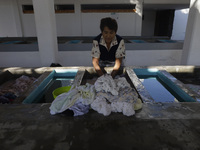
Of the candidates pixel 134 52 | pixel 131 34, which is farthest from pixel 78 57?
pixel 131 34

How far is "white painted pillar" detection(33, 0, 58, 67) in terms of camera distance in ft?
11.9

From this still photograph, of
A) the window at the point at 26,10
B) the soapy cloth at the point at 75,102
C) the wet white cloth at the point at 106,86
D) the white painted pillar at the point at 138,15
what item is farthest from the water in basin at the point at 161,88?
the window at the point at 26,10

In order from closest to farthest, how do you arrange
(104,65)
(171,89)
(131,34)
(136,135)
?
(136,135)
(171,89)
(104,65)
(131,34)

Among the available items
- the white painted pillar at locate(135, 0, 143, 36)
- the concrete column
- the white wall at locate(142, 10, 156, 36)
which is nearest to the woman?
the concrete column

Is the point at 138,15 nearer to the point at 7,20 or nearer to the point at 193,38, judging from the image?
the point at 193,38

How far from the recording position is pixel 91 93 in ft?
5.86

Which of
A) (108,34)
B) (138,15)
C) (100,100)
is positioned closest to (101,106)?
(100,100)

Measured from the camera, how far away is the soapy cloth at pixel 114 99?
5.44ft

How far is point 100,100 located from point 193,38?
321 centimetres

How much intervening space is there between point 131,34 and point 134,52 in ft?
15.1

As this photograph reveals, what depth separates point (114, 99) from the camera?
1.76 meters

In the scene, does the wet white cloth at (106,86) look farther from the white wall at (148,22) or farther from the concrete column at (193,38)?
the white wall at (148,22)

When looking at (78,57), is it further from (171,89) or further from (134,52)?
(171,89)

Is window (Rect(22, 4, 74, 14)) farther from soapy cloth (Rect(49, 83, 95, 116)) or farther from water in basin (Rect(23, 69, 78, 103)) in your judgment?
soapy cloth (Rect(49, 83, 95, 116))
